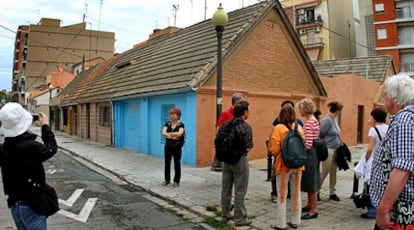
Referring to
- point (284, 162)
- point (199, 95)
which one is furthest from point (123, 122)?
point (284, 162)

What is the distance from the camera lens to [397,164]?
2459 mm

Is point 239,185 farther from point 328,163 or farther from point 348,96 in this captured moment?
point 348,96

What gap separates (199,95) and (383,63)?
1564 centimetres

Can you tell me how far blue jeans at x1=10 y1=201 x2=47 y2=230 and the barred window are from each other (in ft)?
51.2

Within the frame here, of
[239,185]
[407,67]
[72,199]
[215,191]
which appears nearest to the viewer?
[239,185]

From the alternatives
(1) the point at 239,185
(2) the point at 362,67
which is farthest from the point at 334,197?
(2) the point at 362,67

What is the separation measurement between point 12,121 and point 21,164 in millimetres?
360

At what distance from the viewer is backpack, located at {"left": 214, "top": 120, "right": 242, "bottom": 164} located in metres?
5.51

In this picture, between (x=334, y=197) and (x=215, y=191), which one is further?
(x=215, y=191)

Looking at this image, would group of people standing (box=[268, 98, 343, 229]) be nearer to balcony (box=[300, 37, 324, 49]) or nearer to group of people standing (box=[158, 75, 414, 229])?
group of people standing (box=[158, 75, 414, 229])

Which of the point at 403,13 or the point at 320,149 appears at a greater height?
the point at 403,13

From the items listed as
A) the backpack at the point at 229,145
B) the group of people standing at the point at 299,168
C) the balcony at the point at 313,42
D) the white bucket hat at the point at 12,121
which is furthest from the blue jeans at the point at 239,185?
the balcony at the point at 313,42

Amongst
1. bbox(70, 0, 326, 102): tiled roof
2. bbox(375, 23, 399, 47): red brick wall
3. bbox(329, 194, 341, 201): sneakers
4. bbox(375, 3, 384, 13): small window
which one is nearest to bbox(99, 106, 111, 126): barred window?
bbox(70, 0, 326, 102): tiled roof

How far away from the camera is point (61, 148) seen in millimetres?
18094
